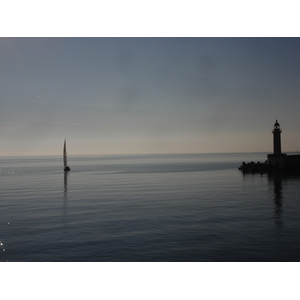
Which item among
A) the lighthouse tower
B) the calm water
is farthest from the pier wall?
the calm water

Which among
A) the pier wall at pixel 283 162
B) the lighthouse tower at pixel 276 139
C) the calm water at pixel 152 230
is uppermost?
the lighthouse tower at pixel 276 139

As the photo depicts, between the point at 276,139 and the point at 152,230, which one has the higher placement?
the point at 276,139

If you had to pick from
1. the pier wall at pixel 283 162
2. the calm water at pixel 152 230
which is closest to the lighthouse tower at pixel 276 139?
the pier wall at pixel 283 162

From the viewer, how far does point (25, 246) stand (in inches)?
659

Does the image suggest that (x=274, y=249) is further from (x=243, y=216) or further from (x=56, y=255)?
(x=56, y=255)

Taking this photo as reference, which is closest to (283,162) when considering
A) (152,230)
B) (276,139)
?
(276,139)

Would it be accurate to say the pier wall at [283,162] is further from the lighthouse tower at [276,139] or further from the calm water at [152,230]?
the calm water at [152,230]

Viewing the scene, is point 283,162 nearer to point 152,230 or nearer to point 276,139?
point 276,139

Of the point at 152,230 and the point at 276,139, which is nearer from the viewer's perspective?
the point at 152,230

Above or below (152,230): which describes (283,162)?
above

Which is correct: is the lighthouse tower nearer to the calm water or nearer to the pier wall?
the pier wall

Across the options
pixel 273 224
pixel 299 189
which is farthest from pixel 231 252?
pixel 299 189

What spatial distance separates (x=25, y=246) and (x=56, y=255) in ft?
8.89

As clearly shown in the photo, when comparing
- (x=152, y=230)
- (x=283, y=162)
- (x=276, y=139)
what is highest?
(x=276, y=139)
